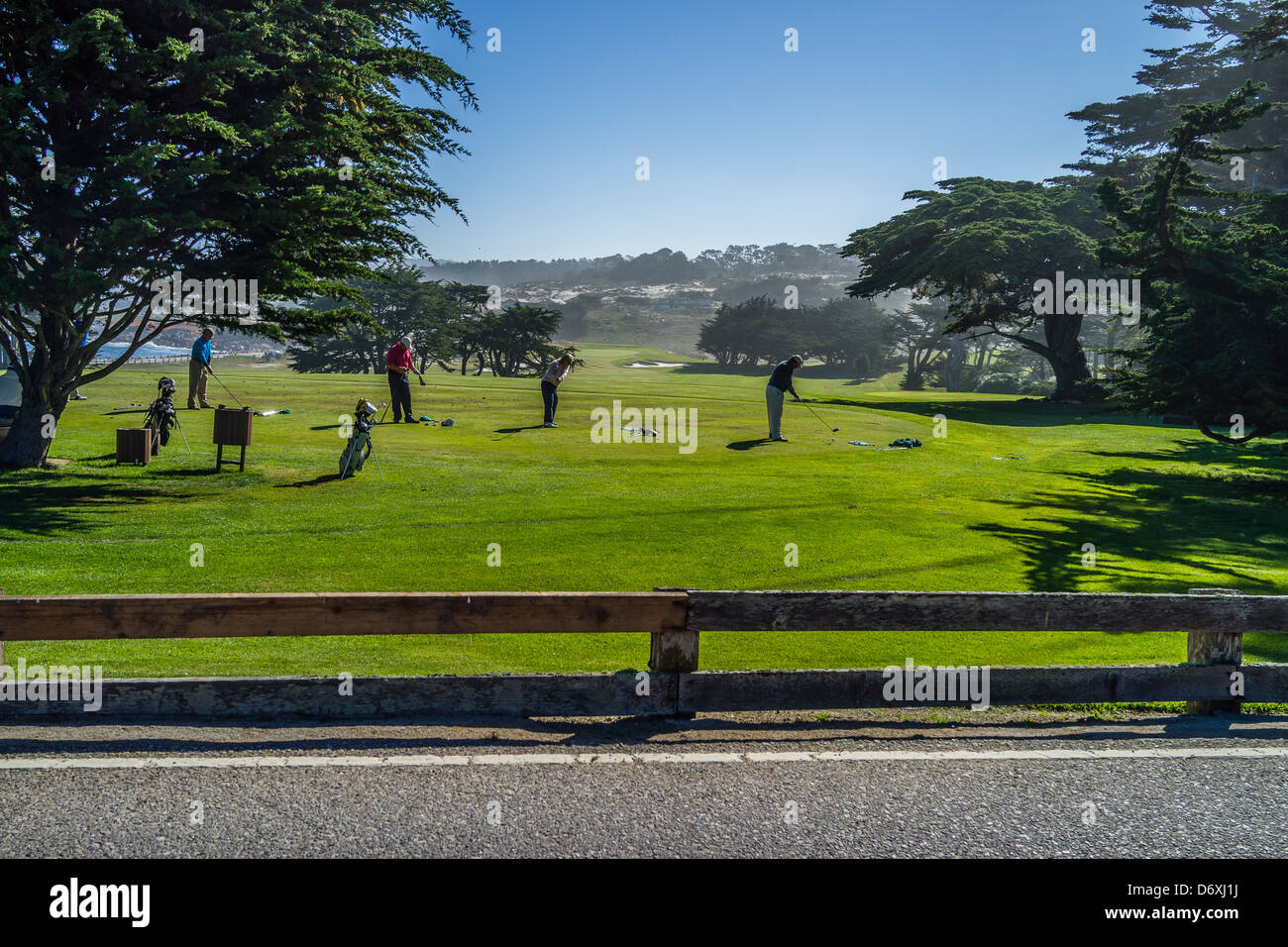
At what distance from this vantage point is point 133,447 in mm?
18703

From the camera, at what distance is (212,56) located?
1589 centimetres

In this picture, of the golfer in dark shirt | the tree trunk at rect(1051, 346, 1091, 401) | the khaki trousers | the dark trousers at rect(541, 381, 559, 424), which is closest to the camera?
the golfer in dark shirt

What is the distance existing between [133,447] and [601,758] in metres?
16.3

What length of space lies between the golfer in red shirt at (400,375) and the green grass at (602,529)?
1.02 metres

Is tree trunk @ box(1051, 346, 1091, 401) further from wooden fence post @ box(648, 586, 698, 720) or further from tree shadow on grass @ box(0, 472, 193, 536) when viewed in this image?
wooden fence post @ box(648, 586, 698, 720)

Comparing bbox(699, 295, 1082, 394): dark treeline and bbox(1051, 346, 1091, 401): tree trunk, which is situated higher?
bbox(699, 295, 1082, 394): dark treeline

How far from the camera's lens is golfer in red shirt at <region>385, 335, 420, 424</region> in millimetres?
23266

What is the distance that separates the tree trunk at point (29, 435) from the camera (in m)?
17.7

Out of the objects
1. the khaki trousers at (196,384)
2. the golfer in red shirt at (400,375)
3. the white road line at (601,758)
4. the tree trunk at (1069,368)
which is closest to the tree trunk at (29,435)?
the golfer in red shirt at (400,375)

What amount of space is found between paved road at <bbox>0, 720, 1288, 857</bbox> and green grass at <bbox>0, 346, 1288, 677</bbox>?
2700 millimetres

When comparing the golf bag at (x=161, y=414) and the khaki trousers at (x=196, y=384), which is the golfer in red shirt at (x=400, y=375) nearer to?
the golf bag at (x=161, y=414)

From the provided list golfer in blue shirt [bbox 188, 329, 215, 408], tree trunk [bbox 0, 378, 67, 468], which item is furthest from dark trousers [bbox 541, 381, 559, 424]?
tree trunk [bbox 0, 378, 67, 468]

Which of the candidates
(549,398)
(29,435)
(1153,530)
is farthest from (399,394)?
(1153,530)
